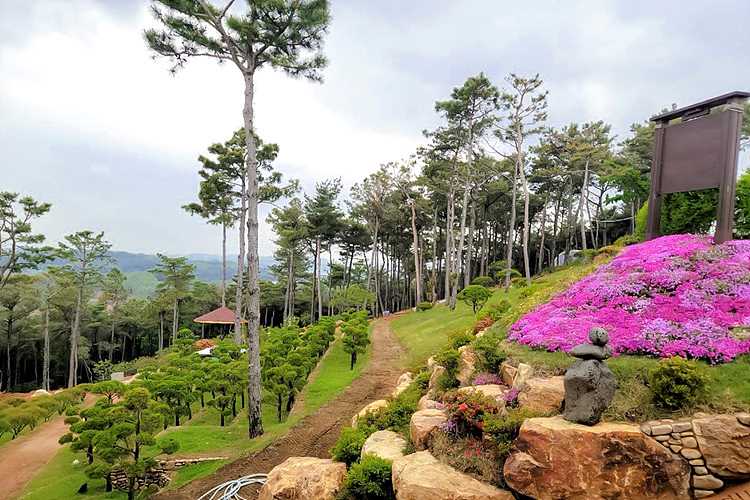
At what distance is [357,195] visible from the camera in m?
32.2

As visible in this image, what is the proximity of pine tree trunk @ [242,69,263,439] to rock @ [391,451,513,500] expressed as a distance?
4.97 metres

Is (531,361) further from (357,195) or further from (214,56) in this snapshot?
(357,195)

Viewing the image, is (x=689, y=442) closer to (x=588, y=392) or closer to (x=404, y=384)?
(x=588, y=392)

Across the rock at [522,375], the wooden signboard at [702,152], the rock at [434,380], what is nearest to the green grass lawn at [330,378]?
the rock at [434,380]

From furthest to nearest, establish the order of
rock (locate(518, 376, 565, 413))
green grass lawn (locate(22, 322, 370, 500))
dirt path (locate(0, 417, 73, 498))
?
dirt path (locate(0, 417, 73, 498)), green grass lawn (locate(22, 322, 370, 500)), rock (locate(518, 376, 565, 413))

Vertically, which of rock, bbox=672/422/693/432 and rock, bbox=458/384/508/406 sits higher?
rock, bbox=672/422/693/432

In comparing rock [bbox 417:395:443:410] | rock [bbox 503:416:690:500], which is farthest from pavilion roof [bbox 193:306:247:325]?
rock [bbox 503:416:690:500]

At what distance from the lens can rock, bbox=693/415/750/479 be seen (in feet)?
14.6

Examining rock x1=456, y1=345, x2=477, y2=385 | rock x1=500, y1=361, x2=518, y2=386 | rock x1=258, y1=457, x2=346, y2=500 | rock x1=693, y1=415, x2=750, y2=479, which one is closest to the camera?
rock x1=693, y1=415, x2=750, y2=479

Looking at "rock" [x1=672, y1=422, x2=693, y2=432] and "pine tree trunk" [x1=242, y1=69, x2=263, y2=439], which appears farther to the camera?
"pine tree trunk" [x1=242, y1=69, x2=263, y2=439]

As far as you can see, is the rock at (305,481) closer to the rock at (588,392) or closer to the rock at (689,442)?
the rock at (588,392)

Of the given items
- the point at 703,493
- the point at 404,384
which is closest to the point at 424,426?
the point at 703,493

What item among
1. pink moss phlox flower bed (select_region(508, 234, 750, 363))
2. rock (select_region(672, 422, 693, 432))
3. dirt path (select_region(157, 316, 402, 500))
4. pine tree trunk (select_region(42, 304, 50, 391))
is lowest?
pine tree trunk (select_region(42, 304, 50, 391))

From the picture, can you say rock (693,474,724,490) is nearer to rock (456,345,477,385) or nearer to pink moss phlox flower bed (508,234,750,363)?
pink moss phlox flower bed (508,234,750,363)
